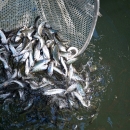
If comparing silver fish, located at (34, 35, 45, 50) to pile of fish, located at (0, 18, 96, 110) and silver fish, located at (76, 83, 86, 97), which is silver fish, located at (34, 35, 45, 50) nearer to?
pile of fish, located at (0, 18, 96, 110)

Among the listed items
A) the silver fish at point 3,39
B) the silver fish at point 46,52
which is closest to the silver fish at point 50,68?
the silver fish at point 46,52

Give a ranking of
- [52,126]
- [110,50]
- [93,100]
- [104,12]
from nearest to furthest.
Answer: [52,126], [93,100], [110,50], [104,12]

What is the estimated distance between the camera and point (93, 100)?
4949 mm

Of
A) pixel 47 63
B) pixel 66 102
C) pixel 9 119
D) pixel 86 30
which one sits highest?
pixel 86 30

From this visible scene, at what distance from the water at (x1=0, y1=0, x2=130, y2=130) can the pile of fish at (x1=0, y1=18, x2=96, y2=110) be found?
0.19 metres

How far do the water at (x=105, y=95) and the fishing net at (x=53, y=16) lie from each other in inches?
24.7

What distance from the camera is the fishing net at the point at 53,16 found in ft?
16.1

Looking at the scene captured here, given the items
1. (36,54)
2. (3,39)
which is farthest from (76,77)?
(3,39)

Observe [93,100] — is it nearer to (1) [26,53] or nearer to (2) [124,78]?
(2) [124,78]

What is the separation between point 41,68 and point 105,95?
125cm

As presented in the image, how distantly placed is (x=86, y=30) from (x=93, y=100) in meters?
1.20

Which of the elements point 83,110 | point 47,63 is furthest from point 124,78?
point 47,63

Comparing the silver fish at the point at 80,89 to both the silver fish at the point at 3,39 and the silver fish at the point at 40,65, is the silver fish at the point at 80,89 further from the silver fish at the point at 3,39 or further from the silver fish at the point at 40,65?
the silver fish at the point at 3,39

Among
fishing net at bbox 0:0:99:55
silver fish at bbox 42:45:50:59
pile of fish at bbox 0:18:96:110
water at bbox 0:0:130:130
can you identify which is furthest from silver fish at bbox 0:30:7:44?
water at bbox 0:0:130:130
